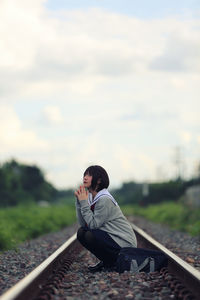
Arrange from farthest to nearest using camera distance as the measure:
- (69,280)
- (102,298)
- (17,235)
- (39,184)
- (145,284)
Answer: (39,184) < (17,235) < (69,280) < (145,284) < (102,298)

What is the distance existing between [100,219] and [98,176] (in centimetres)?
46

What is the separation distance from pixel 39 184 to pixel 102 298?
221 ft

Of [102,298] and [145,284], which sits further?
[145,284]

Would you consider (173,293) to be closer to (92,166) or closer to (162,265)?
(162,265)

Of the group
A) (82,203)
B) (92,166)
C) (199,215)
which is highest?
(92,166)

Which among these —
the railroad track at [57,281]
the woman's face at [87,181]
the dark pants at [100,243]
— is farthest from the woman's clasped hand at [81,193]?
the railroad track at [57,281]

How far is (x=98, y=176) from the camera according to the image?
522 centimetres

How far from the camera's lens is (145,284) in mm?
4562

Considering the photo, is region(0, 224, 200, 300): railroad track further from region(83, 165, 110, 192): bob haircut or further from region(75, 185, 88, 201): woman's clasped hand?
region(83, 165, 110, 192): bob haircut

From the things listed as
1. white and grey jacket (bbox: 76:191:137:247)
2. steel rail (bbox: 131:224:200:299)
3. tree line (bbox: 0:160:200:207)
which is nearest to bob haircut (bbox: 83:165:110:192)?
white and grey jacket (bbox: 76:191:137:247)

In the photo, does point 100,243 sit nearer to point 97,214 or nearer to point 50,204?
point 97,214

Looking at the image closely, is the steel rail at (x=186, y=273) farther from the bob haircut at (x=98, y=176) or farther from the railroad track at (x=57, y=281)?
the bob haircut at (x=98, y=176)

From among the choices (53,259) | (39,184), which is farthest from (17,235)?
(39,184)

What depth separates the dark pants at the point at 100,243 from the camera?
5250mm
